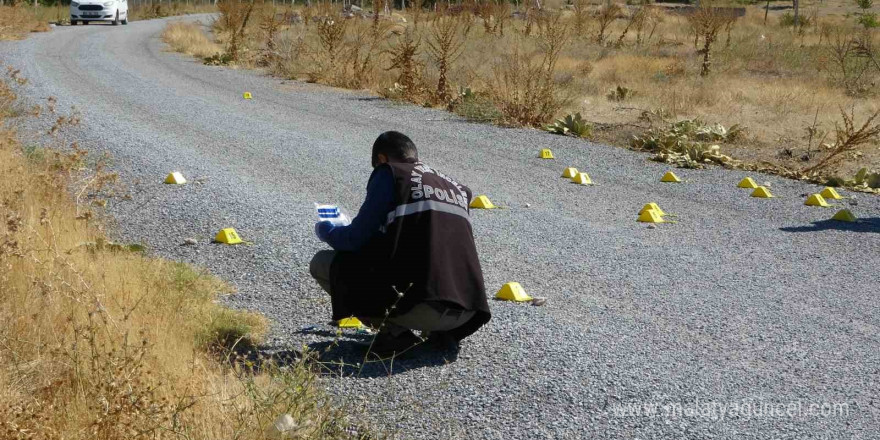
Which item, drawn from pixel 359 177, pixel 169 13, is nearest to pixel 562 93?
pixel 359 177

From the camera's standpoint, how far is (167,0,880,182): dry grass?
1445cm

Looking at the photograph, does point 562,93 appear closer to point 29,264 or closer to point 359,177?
point 359,177

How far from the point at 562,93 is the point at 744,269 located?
1108cm

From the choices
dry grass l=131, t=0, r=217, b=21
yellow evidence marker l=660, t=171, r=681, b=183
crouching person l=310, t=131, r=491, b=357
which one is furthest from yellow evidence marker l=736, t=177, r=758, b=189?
dry grass l=131, t=0, r=217, b=21

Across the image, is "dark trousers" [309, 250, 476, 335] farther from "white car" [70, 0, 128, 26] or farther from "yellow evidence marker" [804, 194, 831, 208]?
"white car" [70, 0, 128, 26]

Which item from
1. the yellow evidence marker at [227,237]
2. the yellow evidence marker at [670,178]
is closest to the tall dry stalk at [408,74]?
the yellow evidence marker at [670,178]

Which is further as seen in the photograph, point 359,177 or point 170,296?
point 359,177

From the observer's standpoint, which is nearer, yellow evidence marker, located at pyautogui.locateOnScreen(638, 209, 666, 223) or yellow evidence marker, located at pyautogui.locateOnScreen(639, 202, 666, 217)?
yellow evidence marker, located at pyautogui.locateOnScreen(638, 209, 666, 223)

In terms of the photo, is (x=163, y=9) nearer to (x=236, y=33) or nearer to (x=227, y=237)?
(x=236, y=33)

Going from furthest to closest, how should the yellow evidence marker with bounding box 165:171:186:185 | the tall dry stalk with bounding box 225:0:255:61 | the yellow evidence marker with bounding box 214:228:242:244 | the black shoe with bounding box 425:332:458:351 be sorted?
the tall dry stalk with bounding box 225:0:255:61 → the yellow evidence marker with bounding box 165:171:186:185 → the yellow evidence marker with bounding box 214:228:242:244 → the black shoe with bounding box 425:332:458:351

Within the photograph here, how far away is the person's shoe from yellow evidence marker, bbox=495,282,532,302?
127cm

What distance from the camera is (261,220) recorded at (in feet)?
26.4

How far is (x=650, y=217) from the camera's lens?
870 centimetres

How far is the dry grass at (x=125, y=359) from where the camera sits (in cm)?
362
